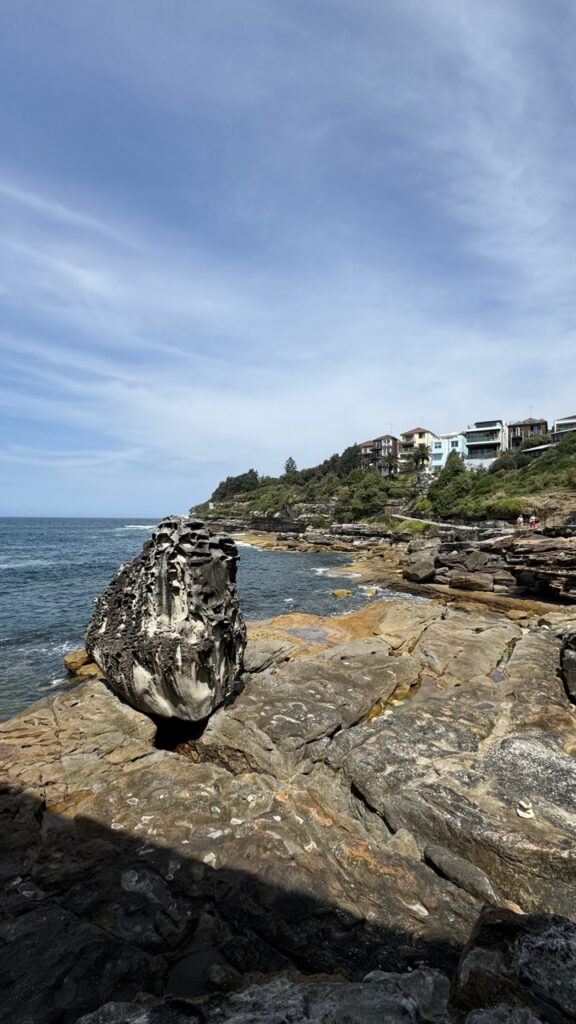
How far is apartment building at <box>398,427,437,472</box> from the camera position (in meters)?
115

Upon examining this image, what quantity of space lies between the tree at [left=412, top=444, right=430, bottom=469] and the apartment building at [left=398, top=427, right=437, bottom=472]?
3.70m

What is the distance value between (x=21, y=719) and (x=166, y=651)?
12.5 feet

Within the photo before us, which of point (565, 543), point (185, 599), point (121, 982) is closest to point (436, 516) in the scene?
point (565, 543)

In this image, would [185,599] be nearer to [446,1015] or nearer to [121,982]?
[121,982]

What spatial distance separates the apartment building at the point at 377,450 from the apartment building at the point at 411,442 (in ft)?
5.39

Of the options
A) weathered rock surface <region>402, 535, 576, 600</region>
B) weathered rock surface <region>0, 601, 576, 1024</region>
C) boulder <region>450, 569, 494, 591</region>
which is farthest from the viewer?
boulder <region>450, 569, 494, 591</region>

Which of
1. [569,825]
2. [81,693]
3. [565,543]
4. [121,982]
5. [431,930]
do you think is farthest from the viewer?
[565,543]

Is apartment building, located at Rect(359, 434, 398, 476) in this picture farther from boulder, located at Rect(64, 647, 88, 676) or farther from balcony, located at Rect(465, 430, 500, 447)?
boulder, located at Rect(64, 647, 88, 676)

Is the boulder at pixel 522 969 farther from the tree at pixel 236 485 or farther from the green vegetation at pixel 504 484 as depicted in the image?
the tree at pixel 236 485

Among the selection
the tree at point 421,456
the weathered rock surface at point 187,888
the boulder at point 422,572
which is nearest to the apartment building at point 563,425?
the tree at point 421,456

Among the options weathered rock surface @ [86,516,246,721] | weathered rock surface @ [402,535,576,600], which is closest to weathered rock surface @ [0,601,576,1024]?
weathered rock surface @ [86,516,246,721]

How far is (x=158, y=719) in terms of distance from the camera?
9.60 meters

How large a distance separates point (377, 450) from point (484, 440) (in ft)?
90.2

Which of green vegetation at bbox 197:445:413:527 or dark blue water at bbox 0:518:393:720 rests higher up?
green vegetation at bbox 197:445:413:527
